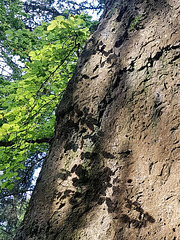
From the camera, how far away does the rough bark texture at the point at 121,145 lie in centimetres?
148

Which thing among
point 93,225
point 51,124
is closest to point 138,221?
point 93,225

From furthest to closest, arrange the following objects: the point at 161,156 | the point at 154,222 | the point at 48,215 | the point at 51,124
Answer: the point at 51,124 < the point at 48,215 < the point at 161,156 < the point at 154,222

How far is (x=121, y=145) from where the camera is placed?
1.84 metres

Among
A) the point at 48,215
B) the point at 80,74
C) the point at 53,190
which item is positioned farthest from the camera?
the point at 80,74

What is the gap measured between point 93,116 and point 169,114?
2.62 ft

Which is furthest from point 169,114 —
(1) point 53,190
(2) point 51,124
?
(2) point 51,124

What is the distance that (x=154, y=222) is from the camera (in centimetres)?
136

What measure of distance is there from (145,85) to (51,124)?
263 centimetres

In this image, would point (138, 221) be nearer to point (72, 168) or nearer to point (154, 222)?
point (154, 222)

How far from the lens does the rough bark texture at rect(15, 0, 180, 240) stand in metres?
1.48

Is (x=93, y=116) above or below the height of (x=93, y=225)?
above

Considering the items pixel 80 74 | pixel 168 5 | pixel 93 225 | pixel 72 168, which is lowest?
pixel 93 225

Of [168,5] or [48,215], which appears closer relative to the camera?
[48,215]

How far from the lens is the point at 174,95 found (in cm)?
175
